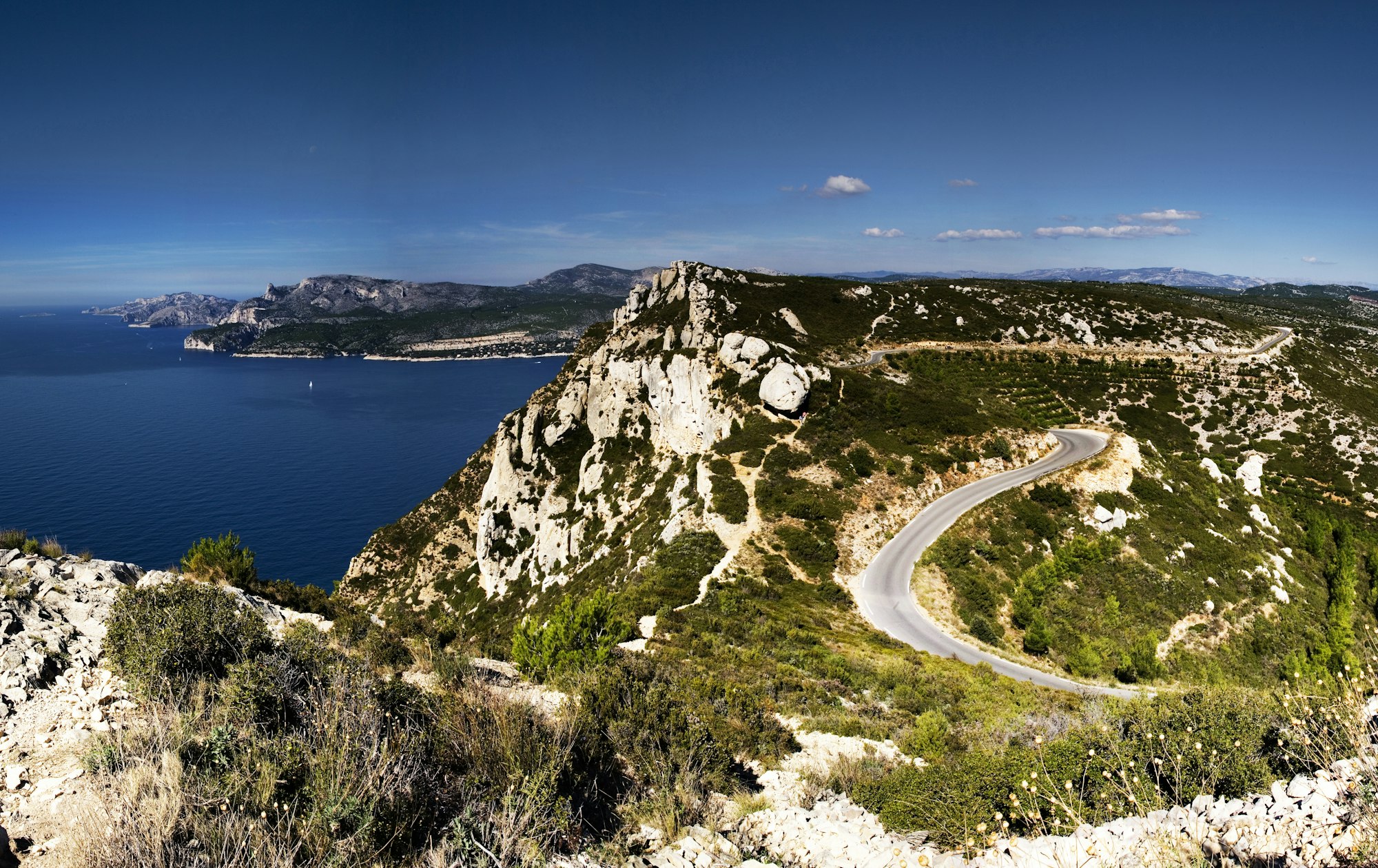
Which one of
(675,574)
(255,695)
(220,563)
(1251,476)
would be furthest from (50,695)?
(1251,476)

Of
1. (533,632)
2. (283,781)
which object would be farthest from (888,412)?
(283,781)

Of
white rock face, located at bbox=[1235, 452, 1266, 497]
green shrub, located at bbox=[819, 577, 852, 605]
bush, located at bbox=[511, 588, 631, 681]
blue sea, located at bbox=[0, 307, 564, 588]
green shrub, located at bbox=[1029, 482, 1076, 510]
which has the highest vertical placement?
bush, located at bbox=[511, 588, 631, 681]

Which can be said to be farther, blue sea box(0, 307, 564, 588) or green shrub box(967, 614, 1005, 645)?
blue sea box(0, 307, 564, 588)

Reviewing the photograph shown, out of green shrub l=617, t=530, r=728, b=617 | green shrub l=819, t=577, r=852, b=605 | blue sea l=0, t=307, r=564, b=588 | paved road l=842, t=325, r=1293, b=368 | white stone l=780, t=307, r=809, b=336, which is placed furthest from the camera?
blue sea l=0, t=307, r=564, b=588

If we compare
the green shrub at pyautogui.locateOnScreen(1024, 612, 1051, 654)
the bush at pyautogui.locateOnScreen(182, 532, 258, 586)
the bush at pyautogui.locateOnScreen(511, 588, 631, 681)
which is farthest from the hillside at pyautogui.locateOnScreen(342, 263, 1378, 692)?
the bush at pyautogui.locateOnScreen(182, 532, 258, 586)

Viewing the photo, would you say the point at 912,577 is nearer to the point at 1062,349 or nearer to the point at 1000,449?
the point at 1000,449

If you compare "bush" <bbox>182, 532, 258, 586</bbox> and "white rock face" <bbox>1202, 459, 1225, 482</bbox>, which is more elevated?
"bush" <bbox>182, 532, 258, 586</bbox>

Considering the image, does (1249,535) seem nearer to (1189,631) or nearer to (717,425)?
(1189,631)

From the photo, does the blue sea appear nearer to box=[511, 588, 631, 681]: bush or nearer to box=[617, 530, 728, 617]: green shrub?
box=[617, 530, 728, 617]: green shrub
